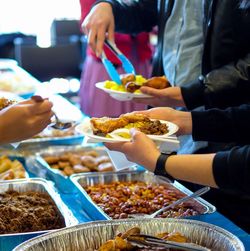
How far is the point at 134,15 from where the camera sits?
2523 mm

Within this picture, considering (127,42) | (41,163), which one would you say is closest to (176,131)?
(41,163)

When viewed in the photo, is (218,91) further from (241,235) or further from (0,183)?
(0,183)

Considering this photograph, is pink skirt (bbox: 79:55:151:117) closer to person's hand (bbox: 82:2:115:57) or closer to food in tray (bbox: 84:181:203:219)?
person's hand (bbox: 82:2:115:57)

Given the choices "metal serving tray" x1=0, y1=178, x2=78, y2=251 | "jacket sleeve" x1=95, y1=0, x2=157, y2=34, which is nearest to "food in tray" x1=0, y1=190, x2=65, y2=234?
"metal serving tray" x1=0, y1=178, x2=78, y2=251

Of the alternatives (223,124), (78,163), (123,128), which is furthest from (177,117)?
(78,163)

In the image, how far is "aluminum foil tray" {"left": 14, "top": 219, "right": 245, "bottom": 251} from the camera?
127cm

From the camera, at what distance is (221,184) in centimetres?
141

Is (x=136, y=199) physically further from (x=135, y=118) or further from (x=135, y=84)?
(x=135, y=84)

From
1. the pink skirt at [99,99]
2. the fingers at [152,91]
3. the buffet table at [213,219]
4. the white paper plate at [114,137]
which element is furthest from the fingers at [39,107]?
the pink skirt at [99,99]

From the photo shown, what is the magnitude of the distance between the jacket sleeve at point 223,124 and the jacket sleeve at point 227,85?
17 centimetres

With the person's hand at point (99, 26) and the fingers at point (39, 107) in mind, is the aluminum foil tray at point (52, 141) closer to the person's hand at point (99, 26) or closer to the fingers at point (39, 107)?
the person's hand at point (99, 26)

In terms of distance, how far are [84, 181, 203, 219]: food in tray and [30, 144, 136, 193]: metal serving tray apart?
Answer: 0.26 ft

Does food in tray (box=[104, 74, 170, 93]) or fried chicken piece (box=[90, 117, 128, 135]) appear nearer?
fried chicken piece (box=[90, 117, 128, 135])

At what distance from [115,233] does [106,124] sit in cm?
39
